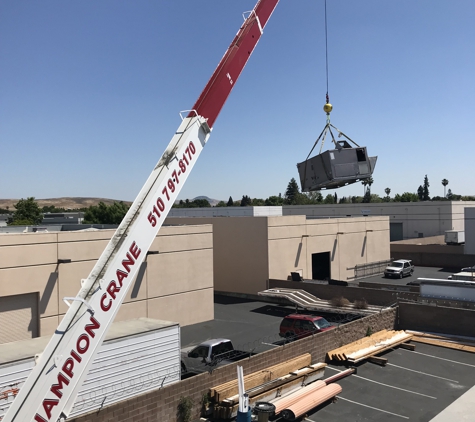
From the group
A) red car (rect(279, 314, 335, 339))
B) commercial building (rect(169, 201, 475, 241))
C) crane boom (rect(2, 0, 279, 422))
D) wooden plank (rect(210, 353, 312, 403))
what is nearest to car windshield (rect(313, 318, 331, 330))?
red car (rect(279, 314, 335, 339))

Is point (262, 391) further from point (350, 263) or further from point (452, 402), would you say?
point (350, 263)

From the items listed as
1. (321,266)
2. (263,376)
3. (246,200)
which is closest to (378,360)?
(263,376)

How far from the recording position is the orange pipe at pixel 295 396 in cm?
1265

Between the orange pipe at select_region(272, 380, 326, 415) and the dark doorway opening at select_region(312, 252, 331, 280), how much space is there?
69.2ft

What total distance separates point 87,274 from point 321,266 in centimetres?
2150

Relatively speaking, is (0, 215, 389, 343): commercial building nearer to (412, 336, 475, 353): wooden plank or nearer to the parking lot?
the parking lot

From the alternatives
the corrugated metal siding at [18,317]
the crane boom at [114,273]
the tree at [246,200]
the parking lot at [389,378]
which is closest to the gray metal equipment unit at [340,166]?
the crane boom at [114,273]

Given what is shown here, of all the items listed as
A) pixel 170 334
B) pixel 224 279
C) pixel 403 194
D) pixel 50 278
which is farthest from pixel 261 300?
pixel 403 194

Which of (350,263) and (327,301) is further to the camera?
(350,263)

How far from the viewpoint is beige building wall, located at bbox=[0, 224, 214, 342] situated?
632 inches

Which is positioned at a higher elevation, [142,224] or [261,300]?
[142,224]

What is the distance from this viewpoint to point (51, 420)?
6.35 metres

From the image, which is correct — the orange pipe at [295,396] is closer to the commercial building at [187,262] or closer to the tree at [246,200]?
the commercial building at [187,262]

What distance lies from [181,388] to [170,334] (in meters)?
1.47
